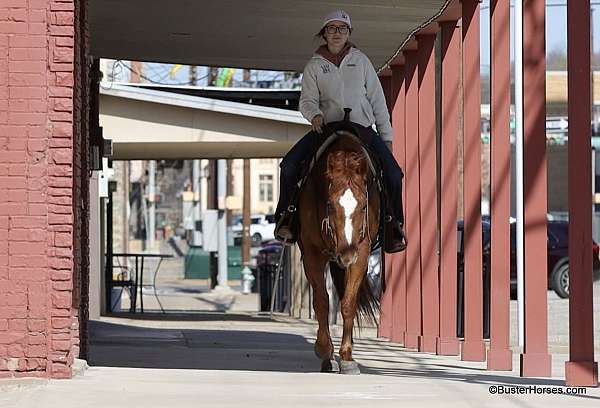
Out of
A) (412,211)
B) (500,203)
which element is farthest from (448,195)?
(412,211)

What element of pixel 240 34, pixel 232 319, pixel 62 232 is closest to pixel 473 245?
pixel 240 34

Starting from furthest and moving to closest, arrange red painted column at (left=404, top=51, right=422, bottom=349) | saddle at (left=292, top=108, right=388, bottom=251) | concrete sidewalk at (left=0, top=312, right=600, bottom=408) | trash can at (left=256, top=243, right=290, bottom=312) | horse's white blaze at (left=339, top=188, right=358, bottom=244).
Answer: trash can at (left=256, top=243, right=290, bottom=312)
red painted column at (left=404, top=51, right=422, bottom=349)
saddle at (left=292, top=108, right=388, bottom=251)
horse's white blaze at (left=339, top=188, right=358, bottom=244)
concrete sidewalk at (left=0, top=312, right=600, bottom=408)

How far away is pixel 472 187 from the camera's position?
559 inches

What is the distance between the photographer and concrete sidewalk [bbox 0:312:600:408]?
8.39 metres

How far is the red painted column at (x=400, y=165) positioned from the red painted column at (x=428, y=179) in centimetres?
166

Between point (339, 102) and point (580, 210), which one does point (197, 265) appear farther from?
point (580, 210)

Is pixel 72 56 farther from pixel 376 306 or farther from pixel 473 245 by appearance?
pixel 473 245

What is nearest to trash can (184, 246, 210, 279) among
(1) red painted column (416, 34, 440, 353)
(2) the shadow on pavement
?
(2) the shadow on pavement

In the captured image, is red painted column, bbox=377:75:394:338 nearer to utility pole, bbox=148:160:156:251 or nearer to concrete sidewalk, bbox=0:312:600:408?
concrete sidewalk, bbox=0:312:600:408

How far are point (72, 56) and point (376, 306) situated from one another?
182 inches

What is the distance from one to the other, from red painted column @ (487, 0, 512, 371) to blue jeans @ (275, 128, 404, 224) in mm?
1706

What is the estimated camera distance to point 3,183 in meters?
9.06

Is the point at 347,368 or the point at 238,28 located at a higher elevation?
the point at 238,28

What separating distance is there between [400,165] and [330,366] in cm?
776
